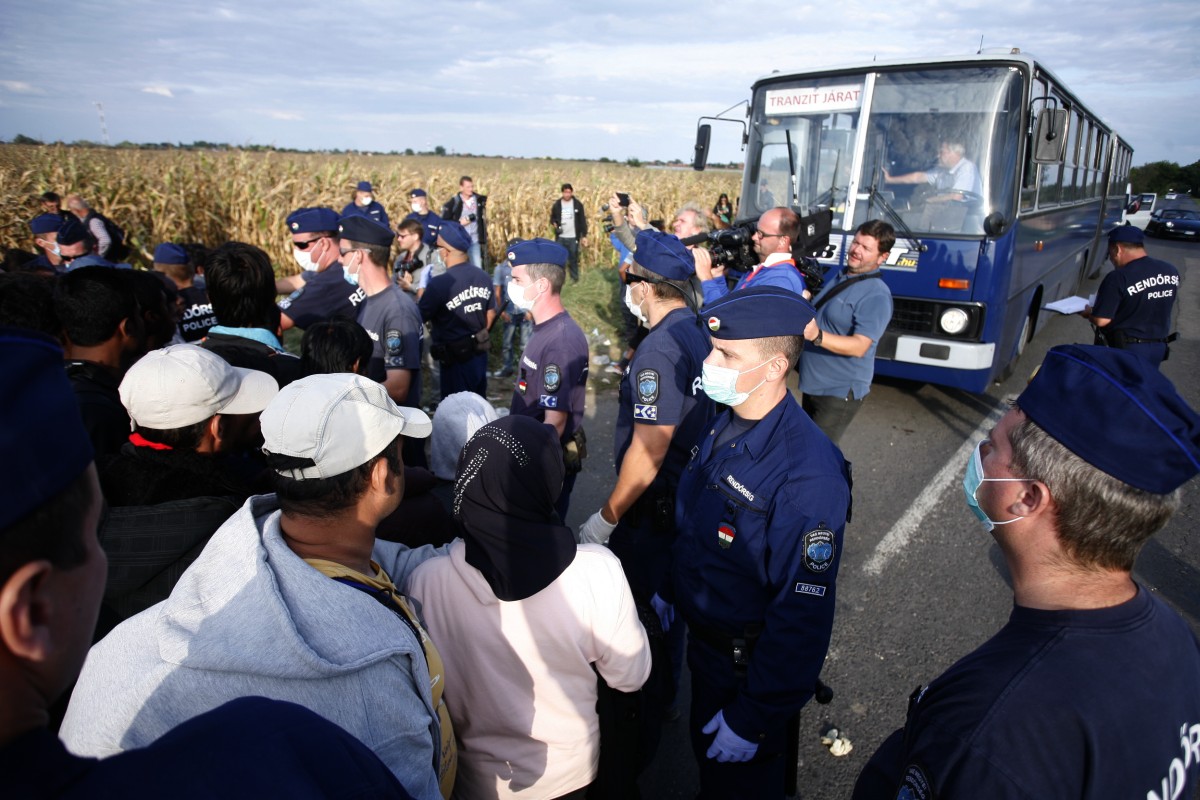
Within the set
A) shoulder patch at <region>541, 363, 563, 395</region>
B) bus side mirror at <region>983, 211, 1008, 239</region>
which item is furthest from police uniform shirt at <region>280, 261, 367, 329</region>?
bus side mirror at <region>983, 211, 1008, 239</region>

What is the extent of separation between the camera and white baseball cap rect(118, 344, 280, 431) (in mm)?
2164

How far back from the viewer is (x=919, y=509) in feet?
16.3

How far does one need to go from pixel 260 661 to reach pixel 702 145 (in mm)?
7782

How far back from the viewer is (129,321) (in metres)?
2.88

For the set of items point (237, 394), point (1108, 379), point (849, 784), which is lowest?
point (849, 784)

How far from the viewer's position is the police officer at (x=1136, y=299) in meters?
5.25

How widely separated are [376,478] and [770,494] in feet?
3.88

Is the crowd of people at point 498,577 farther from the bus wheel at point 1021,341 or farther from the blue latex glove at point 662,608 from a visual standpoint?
the bus wheel at point 1021,341

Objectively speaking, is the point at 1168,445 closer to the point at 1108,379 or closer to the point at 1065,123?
the point at 1108,379

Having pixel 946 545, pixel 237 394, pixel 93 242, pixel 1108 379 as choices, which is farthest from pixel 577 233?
pixel 1108 379

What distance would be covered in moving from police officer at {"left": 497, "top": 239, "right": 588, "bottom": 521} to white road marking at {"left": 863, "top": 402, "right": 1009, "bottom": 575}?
84.5 inches

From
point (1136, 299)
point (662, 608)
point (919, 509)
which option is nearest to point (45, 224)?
point (662, 608)

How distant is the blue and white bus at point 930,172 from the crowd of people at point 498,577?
3929 mm

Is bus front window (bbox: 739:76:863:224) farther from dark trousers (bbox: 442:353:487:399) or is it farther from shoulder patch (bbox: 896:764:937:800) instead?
shoulder patch (bbox: 896:764:937:800)
